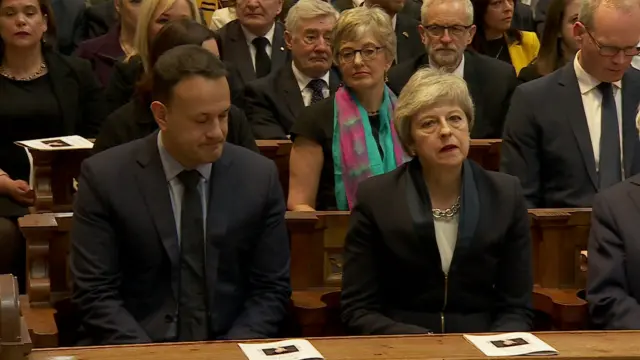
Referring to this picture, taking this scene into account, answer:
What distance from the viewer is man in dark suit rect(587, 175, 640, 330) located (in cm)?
273

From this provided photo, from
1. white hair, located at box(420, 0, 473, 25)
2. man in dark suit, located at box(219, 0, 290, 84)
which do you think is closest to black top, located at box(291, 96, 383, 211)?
white hair, located at box(420, 0, 473, 25)

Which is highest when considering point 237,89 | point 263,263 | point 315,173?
point 237,89

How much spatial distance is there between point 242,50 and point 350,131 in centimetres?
136

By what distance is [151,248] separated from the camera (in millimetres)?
2648

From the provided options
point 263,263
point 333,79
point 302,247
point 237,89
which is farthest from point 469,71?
point 263,263

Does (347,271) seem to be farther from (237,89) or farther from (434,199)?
(237,89)

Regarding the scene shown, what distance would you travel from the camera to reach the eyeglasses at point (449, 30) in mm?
4016

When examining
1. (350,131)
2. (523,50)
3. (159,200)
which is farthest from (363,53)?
(523,50)

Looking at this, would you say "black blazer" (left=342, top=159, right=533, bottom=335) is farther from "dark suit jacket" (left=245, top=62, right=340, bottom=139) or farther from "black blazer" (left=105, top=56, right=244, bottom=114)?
"black blazer" (left=105, top=56, right=244, bottom=114)

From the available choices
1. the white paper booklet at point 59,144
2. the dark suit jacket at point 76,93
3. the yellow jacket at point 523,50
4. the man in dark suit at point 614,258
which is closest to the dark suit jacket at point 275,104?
the dark suit jacket at point 76,93

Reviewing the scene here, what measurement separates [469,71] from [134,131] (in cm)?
146

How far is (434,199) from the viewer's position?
2.76m

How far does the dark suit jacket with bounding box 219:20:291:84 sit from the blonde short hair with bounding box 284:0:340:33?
56cm

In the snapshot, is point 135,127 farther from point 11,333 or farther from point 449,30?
point 11,333
